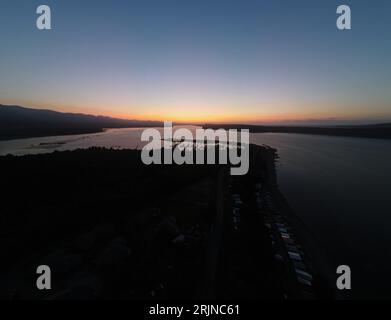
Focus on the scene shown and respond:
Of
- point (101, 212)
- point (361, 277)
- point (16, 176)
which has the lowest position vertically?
point (361, 277)

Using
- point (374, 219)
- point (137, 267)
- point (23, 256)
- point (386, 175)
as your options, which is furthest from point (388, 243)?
point (386, 175)

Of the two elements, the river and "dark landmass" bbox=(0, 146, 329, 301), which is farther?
the river

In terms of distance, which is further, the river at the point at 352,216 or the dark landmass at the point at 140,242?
the river at the point at 352,216

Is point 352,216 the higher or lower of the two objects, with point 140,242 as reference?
lower

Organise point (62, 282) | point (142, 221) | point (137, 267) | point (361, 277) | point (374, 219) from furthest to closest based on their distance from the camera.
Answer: point (374, 219), point (142, 221), point (361, 277), point (137, 267), point (62, 282)

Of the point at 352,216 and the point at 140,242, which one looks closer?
the point at 140,242
